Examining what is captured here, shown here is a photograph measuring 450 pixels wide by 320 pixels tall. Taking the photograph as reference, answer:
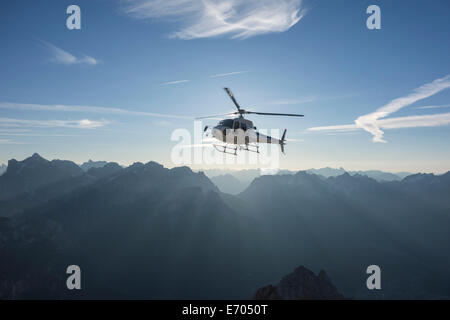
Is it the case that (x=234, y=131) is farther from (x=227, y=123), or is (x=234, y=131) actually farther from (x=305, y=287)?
(x=305, y=287)

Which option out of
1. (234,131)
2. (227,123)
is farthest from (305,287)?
(227,123)

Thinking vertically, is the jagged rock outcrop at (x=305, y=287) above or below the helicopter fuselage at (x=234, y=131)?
below

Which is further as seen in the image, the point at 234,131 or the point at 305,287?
the point at 305,287

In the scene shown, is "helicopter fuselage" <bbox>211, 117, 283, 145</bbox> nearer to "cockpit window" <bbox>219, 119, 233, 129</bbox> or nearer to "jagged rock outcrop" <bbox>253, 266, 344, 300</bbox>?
"cockpit window" <bbox>219, 119, 233, 129</bbox>

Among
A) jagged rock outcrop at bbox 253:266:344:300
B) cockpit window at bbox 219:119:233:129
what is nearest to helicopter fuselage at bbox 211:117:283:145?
cockpit window at bbox 219:119:233:129

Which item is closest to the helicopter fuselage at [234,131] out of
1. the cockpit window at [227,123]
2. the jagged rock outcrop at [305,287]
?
the cockpit window at [227,123]

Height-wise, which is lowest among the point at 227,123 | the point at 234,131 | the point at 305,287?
the point at 305,287

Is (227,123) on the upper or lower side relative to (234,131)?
upper

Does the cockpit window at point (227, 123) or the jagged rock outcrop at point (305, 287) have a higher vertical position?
the cockpit window at point (227, 123)

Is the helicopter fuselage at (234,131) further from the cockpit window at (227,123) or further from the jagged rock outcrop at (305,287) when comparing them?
the jagged rock outcrop at (305,287)

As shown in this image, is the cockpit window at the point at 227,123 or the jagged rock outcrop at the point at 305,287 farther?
the jagged rock outcrop at the point at 305,287

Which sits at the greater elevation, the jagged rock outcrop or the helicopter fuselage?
the helicopter fuselage
